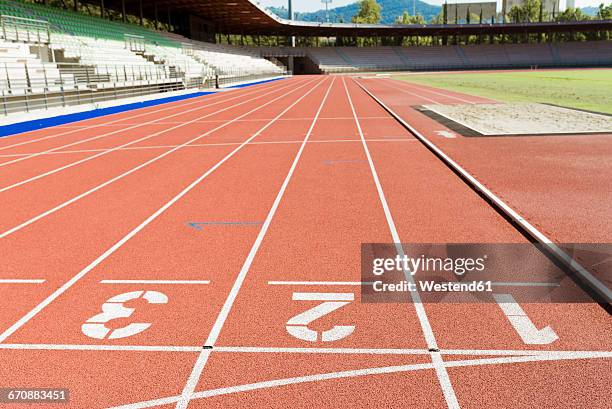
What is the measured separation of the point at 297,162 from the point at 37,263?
18.3 ft

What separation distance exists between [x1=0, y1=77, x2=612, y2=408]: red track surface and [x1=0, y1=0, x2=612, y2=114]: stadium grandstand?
39.1 feet

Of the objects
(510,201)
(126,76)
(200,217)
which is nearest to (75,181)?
(200,217)

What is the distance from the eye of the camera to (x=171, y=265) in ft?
15.6

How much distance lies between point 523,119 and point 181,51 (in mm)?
34656

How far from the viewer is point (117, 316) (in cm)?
378

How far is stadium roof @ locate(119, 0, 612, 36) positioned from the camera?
49.0 meters

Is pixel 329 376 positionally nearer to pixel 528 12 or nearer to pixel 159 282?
pixel 159 282

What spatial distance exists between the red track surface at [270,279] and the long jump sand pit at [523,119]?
5.47 feet

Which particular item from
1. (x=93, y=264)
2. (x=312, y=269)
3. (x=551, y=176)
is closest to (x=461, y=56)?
(x=551, y=176)

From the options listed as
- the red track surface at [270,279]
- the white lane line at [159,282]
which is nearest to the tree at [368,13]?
the red track surface at [270,279]

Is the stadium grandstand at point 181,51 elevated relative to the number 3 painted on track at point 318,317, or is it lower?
elevated

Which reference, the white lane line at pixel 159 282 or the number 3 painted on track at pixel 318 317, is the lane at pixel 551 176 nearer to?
the number 3 painted on track at pixel 318 317

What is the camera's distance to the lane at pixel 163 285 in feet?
10.2

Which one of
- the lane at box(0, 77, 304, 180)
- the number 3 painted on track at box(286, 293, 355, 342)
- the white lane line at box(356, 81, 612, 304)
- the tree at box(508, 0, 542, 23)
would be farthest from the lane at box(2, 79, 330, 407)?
the tree at box(508, 0, 542, 23)
